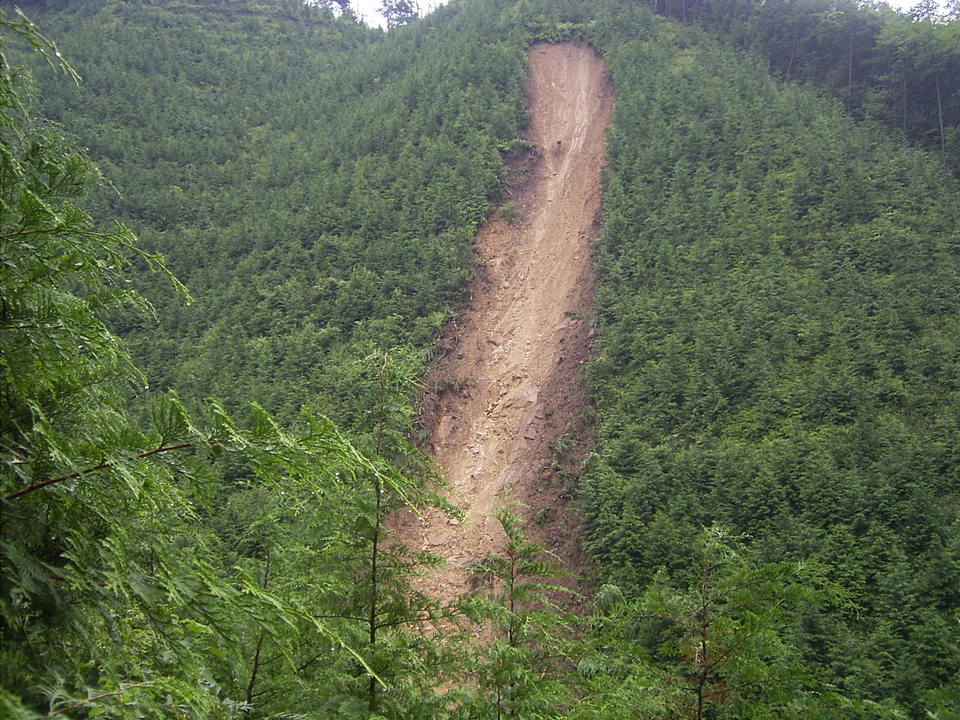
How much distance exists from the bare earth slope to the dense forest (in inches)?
34.4

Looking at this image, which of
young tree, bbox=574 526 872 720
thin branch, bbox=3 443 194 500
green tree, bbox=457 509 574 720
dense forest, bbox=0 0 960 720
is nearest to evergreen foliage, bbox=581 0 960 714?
dense forest, bbox=0 0 960 720

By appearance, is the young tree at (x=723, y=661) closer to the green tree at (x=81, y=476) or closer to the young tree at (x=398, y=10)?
the green tree at (x=81, y=476)

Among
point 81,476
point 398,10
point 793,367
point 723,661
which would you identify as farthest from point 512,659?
point 398,10

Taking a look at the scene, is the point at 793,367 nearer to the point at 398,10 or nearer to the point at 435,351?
the point at 435,351

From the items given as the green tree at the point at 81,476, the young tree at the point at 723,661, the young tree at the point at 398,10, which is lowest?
the young tree at the point at 723,661

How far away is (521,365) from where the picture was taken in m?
16.6

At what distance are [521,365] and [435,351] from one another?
2.41m

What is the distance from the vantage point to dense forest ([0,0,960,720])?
268 centimetres

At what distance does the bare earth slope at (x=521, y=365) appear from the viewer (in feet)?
43.3

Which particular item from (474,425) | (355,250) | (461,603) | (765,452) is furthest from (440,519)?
(355,250)

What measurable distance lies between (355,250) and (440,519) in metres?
10.5

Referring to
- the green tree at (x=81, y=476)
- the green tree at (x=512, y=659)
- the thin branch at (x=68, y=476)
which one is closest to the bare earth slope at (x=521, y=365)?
the green tree at (x=512, y=659)

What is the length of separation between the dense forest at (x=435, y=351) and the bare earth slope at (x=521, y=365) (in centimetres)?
87

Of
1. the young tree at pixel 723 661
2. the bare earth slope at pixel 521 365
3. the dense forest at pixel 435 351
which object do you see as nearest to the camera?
the dense forest at pixel 435 351
